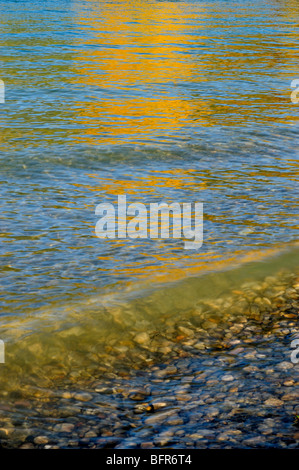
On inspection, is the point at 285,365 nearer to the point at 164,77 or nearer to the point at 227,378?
the point at 227,378

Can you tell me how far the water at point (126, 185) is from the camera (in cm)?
559

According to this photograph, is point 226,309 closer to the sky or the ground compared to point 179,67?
closer to the ground

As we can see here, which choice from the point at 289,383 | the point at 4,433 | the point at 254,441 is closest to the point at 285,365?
the point at 289,383

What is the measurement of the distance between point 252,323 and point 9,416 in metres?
2.25

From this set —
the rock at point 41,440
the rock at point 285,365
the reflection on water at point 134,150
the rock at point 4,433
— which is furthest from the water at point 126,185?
the rock at point 285,365

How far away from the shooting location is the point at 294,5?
43625 millimetres

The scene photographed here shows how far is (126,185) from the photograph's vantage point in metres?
9.30

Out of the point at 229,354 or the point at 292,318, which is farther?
the point at 292,318

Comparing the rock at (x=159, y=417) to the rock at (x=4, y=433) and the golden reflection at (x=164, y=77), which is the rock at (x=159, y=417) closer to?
the rock at (x=4, y=433)

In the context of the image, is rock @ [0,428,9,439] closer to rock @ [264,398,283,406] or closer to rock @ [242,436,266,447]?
rock @ [242,436,266,447]

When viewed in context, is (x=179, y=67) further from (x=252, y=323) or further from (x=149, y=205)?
(x=252, y=323)

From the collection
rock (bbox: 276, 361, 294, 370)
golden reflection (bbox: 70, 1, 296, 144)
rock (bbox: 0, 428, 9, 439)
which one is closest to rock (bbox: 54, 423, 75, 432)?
rock (bbox: 0, 428, 9, 439)

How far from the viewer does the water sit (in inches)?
220

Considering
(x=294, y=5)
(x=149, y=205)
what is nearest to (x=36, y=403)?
(x=149, y=205)
